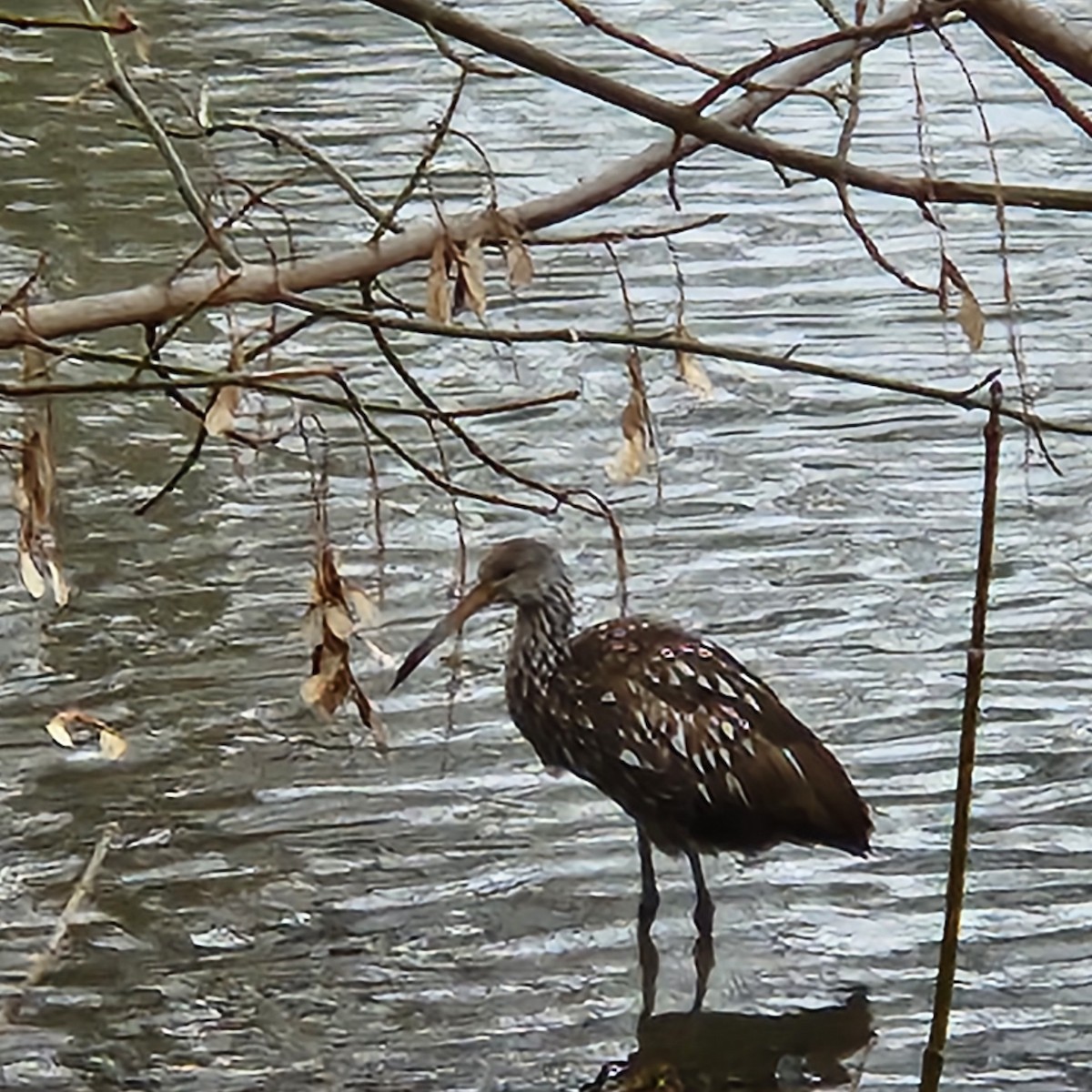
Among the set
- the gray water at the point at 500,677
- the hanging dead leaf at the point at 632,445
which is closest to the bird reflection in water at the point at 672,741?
the gray water at the point at 500,677

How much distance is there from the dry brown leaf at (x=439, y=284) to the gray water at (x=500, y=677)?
148 cm

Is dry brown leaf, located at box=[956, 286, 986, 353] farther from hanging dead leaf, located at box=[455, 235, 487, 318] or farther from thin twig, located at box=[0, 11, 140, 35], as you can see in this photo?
thin twig, located at box=[0, 11, 140, 35]

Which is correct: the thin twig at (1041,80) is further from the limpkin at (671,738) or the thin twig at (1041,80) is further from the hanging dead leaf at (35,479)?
the limpkin at (671,738)

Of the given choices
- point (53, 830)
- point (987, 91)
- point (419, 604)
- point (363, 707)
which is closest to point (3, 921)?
point (53, 830)

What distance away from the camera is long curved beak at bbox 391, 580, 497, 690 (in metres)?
6.46

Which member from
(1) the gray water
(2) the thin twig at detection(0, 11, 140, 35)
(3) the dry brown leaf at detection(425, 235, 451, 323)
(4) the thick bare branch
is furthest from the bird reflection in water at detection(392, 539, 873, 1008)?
(4) the thick bare branch

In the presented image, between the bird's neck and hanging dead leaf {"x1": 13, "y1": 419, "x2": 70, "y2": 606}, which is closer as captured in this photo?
hanging dead leaf {"x1": 13, "y1": 419, "x2": 70, "y2": 606}

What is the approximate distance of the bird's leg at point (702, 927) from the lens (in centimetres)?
618

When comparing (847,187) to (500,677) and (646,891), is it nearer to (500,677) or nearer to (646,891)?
(646,891)

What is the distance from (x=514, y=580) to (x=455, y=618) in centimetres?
21

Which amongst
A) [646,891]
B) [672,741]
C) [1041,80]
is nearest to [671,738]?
[672,741]

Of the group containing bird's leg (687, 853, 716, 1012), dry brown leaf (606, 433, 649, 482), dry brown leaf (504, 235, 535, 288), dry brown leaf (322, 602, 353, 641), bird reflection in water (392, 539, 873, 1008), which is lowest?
bird's leg (687, 853, 716, 1012)

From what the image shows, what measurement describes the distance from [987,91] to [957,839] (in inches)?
456

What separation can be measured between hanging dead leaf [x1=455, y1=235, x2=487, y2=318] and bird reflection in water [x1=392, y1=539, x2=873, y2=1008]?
2598mm
